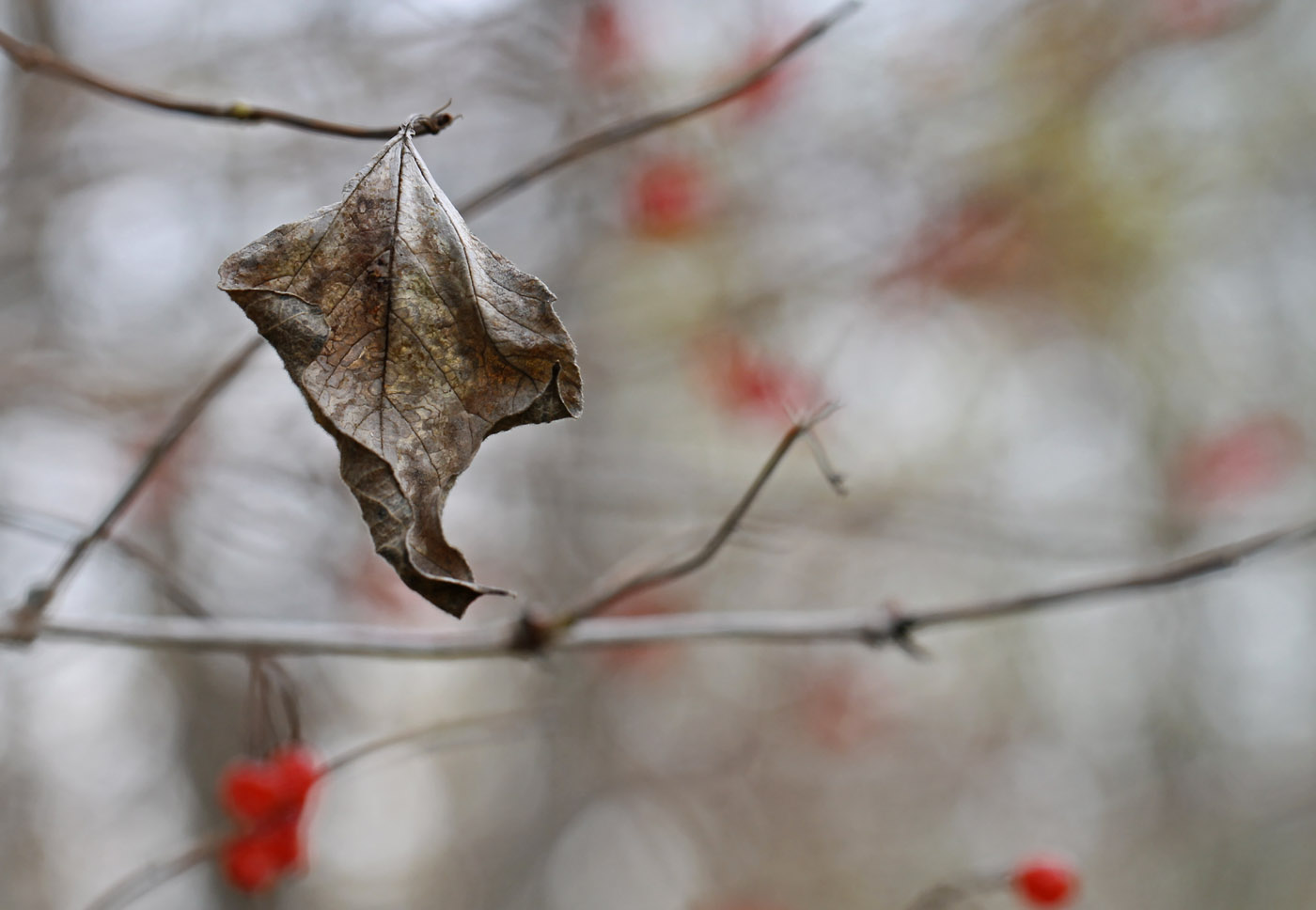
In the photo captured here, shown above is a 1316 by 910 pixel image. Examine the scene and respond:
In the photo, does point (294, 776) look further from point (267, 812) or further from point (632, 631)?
point (632, 631)

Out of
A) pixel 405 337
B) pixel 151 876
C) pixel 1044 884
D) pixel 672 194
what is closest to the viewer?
pixel 405 337

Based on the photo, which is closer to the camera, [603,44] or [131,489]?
[131,489]

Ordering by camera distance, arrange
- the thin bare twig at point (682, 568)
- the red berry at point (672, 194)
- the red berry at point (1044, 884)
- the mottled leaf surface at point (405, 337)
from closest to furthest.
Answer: the mottled leaf surface at point (405, 337) < the thin bare twig at point (682, 568) < the red berry at point (1044, 884) < the red berry at point (672, 194)

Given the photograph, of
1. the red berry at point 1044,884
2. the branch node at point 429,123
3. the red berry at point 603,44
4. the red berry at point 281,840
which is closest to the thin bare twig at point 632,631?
the red berry at point 281,840

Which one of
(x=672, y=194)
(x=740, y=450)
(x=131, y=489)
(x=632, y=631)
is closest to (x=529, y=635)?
(x=632, y=631)

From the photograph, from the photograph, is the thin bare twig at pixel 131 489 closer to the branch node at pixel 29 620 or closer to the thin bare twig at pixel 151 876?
the branch node at pixel 29 620
